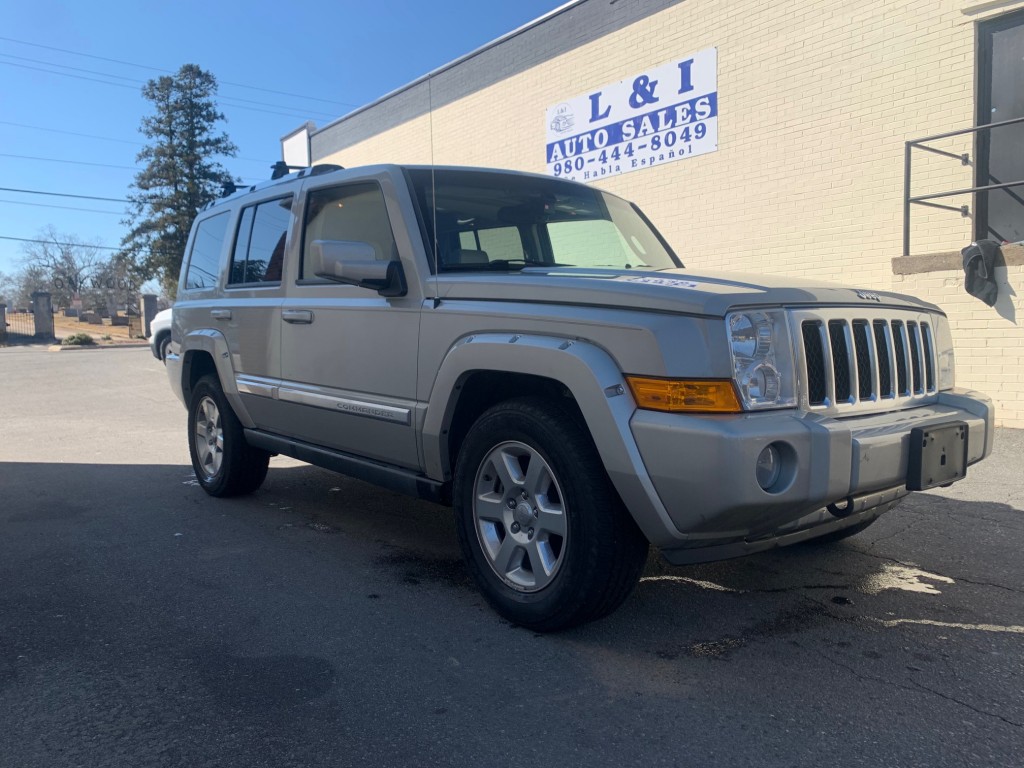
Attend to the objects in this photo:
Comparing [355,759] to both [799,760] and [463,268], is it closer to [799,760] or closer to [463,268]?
[799,760]

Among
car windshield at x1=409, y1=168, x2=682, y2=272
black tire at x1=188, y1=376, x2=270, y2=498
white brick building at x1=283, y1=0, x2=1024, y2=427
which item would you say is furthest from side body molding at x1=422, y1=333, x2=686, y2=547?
white brick building at x1=283, y1=0, x2=1024, y2=427

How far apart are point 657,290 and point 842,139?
316 inches

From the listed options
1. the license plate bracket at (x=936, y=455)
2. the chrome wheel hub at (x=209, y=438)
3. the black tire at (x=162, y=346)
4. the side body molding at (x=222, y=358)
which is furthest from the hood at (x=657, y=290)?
the black tire at (x=162, y=346)

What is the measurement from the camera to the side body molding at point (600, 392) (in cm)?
285

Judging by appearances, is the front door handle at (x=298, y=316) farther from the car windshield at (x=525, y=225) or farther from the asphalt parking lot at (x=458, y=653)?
the asphalt parking lot at (x=458, y=653)

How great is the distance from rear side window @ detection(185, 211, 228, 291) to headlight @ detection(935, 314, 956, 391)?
4.47 m

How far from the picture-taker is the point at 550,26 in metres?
14.2

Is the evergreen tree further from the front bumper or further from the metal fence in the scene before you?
the front bumper

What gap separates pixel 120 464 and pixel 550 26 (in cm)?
1051

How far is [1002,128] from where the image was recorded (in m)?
8.85

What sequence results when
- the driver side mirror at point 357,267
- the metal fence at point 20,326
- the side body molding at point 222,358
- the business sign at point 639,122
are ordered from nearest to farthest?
the driver side mirror at point 357,267 → the side body molding at point 222,358 → the business sign at point 639,122 → the metal fence at point 20,326

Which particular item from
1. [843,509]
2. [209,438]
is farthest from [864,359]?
[209,438]

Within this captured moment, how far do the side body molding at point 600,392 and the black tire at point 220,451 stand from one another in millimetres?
2758

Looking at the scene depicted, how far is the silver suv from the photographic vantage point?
279 centimetres
